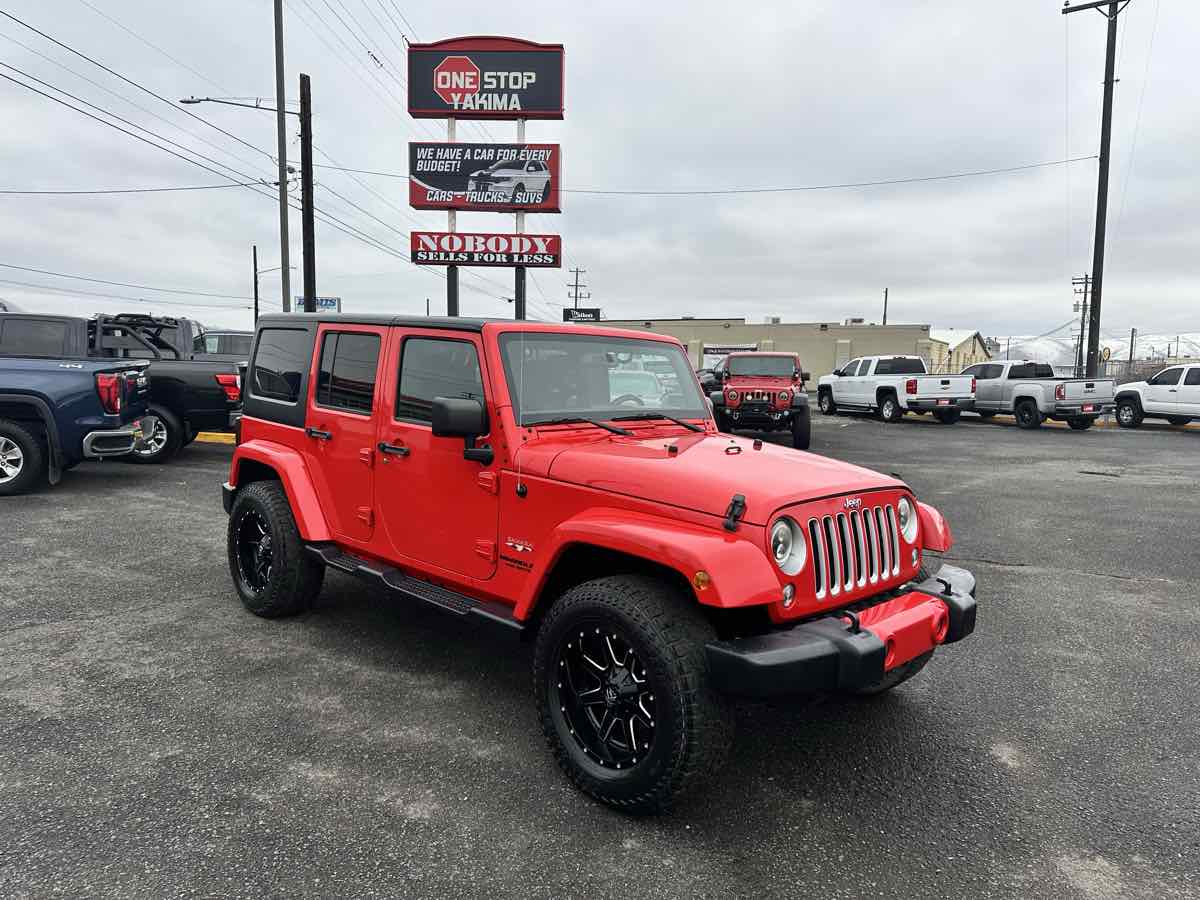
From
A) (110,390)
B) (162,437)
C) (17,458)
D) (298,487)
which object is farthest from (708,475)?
(162,437)

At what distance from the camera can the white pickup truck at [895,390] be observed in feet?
66.4

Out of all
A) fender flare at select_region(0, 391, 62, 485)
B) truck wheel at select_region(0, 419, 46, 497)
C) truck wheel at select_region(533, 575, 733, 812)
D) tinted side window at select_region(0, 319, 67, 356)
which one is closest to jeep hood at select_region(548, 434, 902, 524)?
truck wheel at select_region(533, 575, 733, 812)

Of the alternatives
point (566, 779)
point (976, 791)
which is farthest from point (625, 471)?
point (976, 791)

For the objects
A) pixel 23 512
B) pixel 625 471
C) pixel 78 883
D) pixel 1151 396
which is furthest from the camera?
pixel 1151 396

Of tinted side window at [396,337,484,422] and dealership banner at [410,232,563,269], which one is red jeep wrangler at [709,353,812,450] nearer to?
dealership banner at [410,232,563,269]

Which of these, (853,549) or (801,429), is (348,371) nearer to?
(853,549)

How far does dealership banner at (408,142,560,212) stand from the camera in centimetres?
2072

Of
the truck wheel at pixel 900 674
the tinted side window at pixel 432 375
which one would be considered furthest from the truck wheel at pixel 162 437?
the truck wheel at pixel 900 674

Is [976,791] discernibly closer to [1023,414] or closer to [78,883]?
[78,883]

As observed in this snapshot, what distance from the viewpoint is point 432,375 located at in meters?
3.93

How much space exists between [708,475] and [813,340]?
1961 inches

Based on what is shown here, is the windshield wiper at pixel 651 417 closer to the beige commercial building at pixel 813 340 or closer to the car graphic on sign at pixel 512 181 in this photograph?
the car graphic on sign at pixel 512 181

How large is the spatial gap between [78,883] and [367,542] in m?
2.06

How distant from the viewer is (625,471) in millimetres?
3066
